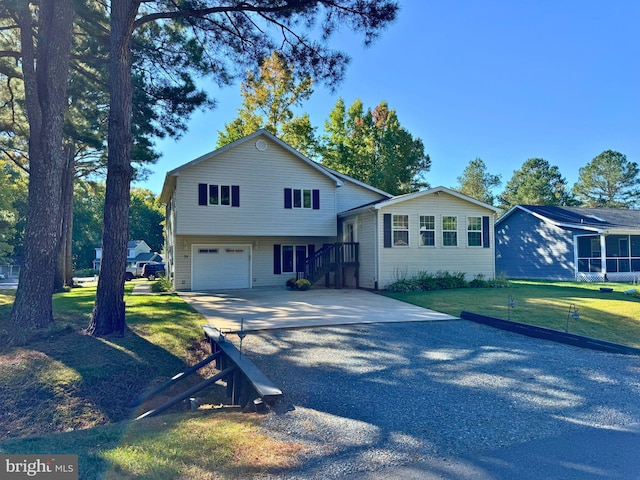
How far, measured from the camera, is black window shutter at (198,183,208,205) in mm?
16641

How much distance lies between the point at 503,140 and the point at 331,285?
27.7 m

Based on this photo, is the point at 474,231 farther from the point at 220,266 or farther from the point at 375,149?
the point at 375,149

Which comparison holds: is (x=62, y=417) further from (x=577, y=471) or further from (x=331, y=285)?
(x=331, y=285)

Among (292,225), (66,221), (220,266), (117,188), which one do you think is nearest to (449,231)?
(292,225)

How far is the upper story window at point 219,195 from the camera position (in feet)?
54.7

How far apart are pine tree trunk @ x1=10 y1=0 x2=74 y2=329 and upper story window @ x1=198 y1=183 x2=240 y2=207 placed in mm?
8560

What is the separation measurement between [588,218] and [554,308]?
14.9 meters

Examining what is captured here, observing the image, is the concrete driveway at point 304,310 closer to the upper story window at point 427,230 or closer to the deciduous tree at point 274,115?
the upper story window at point 427,230

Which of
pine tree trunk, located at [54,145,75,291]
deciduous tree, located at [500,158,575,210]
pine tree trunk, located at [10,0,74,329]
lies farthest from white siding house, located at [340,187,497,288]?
deciduous tree, located at [500,158,575,210]

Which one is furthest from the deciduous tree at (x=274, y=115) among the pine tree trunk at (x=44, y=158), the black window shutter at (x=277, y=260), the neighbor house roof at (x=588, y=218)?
the pine tree trunk at (x=44, y=158)

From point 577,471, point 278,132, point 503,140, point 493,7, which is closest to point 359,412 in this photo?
point 577,471

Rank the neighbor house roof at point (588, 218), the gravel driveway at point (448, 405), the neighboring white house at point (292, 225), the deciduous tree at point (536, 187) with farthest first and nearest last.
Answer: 1. the deciduous tree at point (536, 187)
2. the neighbor house roof at point (588, 218)
3. the neighboring white house at point (292, 225)
4. the gravel driveway at point (448, 405)

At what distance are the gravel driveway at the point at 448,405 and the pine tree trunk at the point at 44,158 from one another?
13.3 ft

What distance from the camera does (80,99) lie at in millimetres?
13742
